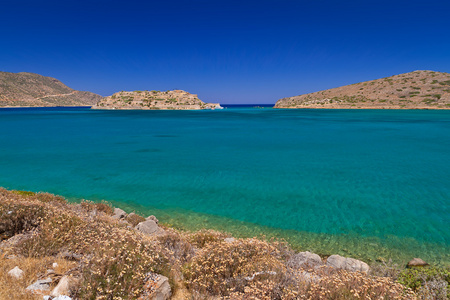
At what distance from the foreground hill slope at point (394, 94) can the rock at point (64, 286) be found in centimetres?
15296

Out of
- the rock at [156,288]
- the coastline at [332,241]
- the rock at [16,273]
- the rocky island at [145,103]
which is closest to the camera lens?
the rock at [156,288]

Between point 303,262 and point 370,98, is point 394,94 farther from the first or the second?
point 303,262

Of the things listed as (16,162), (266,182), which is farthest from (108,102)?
(266,182)

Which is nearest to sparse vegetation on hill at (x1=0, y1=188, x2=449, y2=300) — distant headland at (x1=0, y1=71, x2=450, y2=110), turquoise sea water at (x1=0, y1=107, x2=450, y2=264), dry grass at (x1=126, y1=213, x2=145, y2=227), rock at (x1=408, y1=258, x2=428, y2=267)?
rock at (x1=408, y1=258, x2=428, y2=267)

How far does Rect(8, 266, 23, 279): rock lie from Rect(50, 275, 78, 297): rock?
3.04ft

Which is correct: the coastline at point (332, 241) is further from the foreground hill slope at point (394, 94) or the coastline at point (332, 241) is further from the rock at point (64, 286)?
the foreground hill slope at point (394, 94)

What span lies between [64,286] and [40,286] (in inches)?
20.5

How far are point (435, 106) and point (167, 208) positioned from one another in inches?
5832

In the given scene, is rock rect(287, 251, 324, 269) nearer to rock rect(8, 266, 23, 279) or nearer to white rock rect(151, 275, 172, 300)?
white rock rect(151, 275, 172, 300)

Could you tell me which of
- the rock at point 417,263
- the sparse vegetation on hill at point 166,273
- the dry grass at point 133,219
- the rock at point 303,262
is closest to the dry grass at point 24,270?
the sparse vegetation on hill at point 166,273

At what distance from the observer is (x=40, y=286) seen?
14.6ft

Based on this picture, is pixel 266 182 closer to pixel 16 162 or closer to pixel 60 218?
pixel 60 218

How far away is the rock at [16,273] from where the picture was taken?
4.64 metres

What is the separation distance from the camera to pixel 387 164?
22.4m
